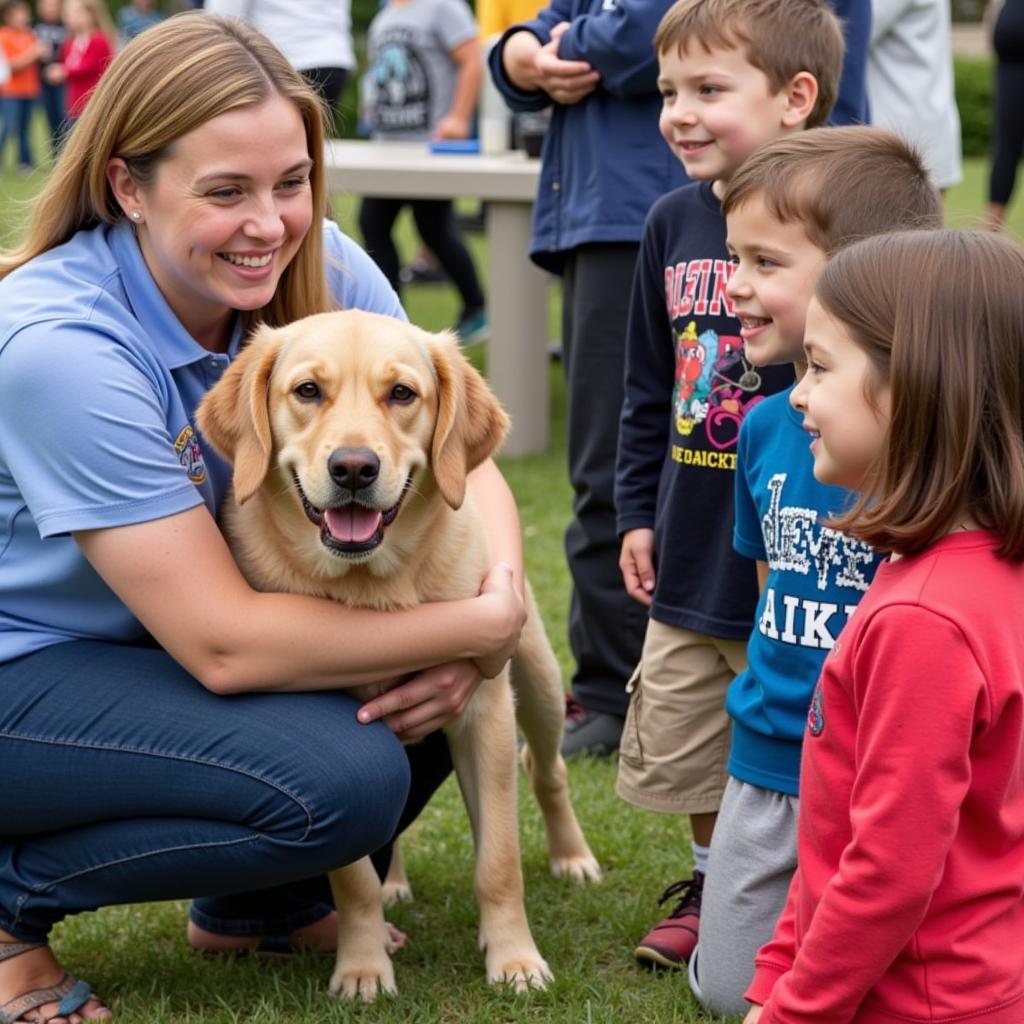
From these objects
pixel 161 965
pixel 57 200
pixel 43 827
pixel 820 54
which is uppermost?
pixel 820 54

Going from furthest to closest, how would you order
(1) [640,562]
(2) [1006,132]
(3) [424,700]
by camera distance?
1. (2) [1006,132]
2. (1) [640,562]
3. (3) [424,700]

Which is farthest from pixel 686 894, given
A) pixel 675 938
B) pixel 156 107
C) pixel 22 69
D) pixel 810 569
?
pixel 22 69

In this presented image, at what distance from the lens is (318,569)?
3217mm

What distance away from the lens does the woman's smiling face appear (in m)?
3.08

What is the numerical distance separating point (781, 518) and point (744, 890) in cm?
74

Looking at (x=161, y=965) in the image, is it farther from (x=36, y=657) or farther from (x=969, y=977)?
(x=969, y=977)

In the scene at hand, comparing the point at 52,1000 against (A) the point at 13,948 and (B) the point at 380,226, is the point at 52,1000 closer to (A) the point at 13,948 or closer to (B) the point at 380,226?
(A) the point at 13,948

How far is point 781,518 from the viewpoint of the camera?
2963mm

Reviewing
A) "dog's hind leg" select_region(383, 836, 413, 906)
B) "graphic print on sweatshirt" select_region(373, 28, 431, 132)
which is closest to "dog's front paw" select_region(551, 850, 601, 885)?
"dog's hind leg" select_region(383, 836, 413, 906)

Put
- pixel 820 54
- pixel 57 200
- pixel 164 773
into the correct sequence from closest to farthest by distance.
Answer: pixel 164 773
pixel 57 200
pixel 820 54

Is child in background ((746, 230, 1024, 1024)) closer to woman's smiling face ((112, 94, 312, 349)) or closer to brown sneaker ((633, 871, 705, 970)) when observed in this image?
brown sneaker ((633, 871, 705, 970))

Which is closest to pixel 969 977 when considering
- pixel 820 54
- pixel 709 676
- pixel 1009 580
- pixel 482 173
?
pixel 1009 580

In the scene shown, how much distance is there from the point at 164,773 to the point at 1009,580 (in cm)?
165

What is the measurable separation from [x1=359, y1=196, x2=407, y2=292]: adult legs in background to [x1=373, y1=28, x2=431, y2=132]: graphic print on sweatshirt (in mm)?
2365
